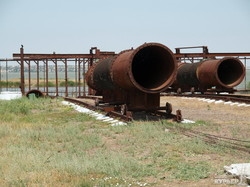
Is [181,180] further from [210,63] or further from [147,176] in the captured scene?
[210,63]

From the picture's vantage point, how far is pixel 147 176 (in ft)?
19.0

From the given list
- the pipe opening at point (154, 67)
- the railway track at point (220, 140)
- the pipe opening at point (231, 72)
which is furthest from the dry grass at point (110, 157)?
the pipe opening at point (231, 72)

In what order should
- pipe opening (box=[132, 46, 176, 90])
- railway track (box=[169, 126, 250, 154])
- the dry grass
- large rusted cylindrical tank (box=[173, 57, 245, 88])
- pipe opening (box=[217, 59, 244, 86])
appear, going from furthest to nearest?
pipe opening (box=[217, 59, 244, 86])
large rusted cylindrical tank (box=[173, 57, 245, 88])
pipe opening (box=[132, 46, 176, 90])
railway track (box=[169, 126, 250, 154])
the dry grass

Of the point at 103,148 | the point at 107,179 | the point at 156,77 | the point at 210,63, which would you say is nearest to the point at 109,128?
the point at 103,148

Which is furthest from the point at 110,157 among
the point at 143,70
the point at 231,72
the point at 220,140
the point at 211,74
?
the point at 231,72

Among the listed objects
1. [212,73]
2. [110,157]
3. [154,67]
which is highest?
[154,67]

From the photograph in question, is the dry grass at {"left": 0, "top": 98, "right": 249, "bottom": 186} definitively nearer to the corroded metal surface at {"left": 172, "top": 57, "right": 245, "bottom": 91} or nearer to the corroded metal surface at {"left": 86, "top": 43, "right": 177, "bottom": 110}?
the corroded metal surface at {"left": 86, "top": 43, "right": 177, "bottom": 110}

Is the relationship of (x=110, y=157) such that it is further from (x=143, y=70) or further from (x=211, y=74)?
(x=211, y=74)

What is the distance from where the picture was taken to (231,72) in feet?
86.9

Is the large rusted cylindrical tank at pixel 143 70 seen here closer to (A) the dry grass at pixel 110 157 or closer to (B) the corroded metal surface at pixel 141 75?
(B) the corroded metal surface at pixel 141 75

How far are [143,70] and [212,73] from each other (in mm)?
10030

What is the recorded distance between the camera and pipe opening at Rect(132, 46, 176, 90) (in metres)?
13.4

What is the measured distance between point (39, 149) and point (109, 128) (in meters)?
3.15

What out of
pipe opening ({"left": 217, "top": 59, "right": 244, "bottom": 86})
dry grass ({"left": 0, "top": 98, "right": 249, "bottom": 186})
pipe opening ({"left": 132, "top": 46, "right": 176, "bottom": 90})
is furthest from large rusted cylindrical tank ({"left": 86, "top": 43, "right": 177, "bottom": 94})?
pipe opening ({"left": 217, "top": 59, "right": 244, "bottom": 86})
